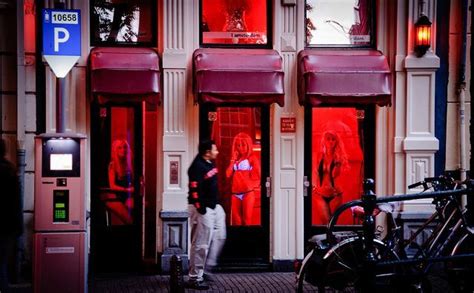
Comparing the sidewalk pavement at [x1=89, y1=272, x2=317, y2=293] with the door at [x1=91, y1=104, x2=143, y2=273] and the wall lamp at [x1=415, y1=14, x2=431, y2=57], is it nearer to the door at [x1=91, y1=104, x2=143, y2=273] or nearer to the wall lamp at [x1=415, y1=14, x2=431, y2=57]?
the door at [x1=91, y1=104, x2=143, y2=273]

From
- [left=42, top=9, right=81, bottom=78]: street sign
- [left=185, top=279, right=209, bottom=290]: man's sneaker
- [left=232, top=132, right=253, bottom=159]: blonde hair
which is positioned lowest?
[left=185, top=279, right=209, bottom=290]: man's sneaker

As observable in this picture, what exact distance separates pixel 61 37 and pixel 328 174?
469cm

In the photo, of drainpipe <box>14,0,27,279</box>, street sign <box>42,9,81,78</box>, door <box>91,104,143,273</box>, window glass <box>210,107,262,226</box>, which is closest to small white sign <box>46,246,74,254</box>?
drainpipe <box>14,0,27,279</box>

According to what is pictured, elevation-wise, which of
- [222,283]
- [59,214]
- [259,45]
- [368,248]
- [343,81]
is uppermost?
[259,45]

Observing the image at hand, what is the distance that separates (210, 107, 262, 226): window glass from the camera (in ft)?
38.8

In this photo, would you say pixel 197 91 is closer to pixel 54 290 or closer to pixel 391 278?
pixel 54 290

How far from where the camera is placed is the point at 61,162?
364 inches

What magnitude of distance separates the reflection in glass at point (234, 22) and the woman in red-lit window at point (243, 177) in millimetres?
1497

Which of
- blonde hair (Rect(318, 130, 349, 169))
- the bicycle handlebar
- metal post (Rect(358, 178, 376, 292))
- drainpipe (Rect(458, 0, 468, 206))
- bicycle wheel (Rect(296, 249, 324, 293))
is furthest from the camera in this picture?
blonde hair (Rect(318, 130, 349, 169))

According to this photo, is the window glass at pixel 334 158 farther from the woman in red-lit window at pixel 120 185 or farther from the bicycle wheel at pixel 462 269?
the bicycle wheel at pixel 462 269

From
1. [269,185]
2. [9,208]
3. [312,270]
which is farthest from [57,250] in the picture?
[269,185]

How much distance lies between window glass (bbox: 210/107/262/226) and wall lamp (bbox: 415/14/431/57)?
2.58 meters

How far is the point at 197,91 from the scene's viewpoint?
11.0m

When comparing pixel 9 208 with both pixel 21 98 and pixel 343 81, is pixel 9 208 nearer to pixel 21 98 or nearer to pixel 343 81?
pixel 21 98
